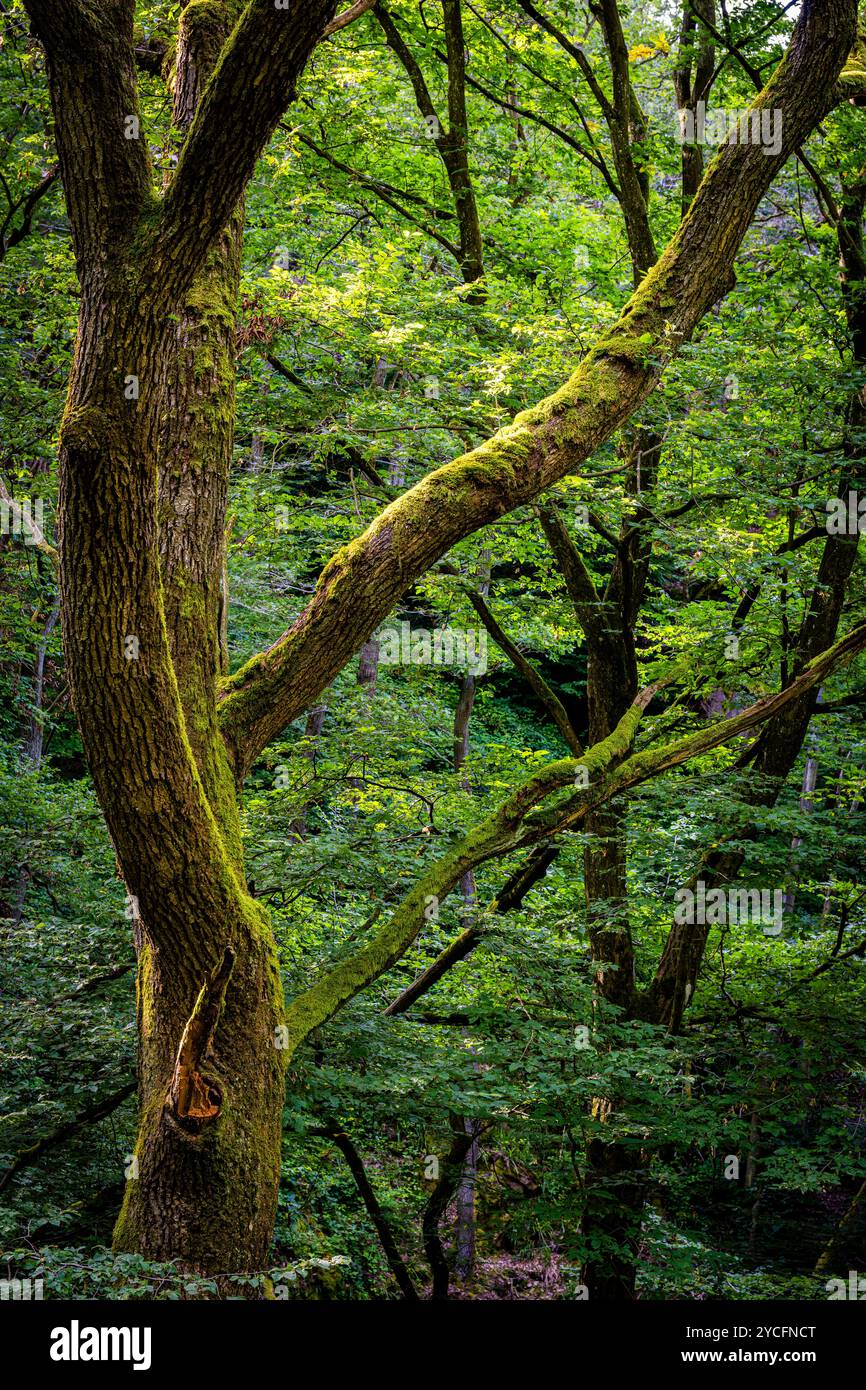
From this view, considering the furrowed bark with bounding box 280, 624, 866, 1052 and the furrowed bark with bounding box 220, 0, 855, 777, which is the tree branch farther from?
the furrowed bark with bounding box 280, 624, 866, 1052

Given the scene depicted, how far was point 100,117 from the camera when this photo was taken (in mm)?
2971

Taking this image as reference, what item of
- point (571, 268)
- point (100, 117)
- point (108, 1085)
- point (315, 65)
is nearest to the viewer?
point (100, 117)

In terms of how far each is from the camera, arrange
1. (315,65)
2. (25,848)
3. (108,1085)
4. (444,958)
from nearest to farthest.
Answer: (108,1085) < (444,958) < (315,65) < (25,848)

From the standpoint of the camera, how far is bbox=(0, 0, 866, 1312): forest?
327 centimetres

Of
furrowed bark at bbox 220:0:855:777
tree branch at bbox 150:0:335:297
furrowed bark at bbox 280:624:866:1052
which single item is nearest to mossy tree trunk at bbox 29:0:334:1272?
tree branch at bbox 150:0:335:297

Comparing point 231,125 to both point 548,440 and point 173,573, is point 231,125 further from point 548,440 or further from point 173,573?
point 548,440

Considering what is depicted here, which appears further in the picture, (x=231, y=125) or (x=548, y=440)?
(x=548, y=440)

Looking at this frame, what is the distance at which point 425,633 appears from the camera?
38.2ft

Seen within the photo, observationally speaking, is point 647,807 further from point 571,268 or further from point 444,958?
point 571,268

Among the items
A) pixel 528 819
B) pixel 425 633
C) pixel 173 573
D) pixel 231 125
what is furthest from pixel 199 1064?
pixel 425 633

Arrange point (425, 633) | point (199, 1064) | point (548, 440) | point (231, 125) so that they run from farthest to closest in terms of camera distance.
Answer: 1. point (425, 633)
2. point (548, 440)
3. point (199, 1064)
4. point (231, 125)

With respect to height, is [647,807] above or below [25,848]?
above
